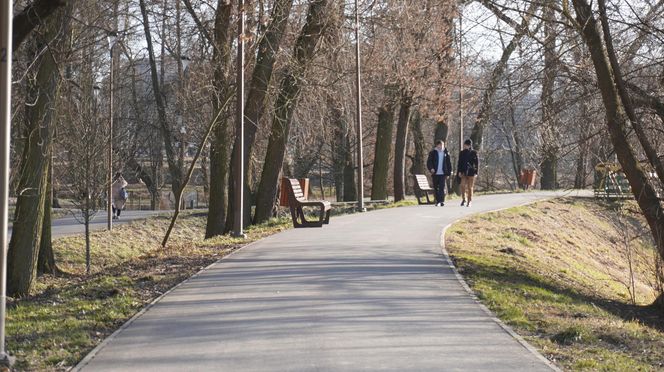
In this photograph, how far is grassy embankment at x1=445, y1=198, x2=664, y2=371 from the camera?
10172mm

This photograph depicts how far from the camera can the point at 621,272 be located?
28.9 metres

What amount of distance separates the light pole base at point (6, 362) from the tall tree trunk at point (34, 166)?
426 inches

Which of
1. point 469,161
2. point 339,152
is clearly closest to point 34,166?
point 469,161

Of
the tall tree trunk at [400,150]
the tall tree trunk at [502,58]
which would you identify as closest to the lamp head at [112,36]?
the tall tree trunk at [502,58]

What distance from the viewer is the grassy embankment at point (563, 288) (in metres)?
10.2

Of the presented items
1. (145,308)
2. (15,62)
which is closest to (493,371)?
(145,308)

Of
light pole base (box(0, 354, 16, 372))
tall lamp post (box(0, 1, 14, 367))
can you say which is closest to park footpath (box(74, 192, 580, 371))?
light pole base (box(0, 354, 16, 372))

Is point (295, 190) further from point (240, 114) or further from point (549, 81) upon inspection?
point (549, 81)

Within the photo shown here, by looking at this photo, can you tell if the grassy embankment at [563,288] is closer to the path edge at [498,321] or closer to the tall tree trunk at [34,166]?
the path edge at [498,321]

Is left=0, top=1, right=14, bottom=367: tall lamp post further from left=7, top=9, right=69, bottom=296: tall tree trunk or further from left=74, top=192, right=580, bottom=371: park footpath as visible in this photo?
left=7, top=9, right=69, bottom=296: tall tree trunk

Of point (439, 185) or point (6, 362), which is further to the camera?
point (439, 185)

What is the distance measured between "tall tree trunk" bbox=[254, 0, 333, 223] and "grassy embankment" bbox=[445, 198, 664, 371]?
581 centimetres

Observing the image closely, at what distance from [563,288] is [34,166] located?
34.6 ft

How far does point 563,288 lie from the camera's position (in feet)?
A: 54.4
